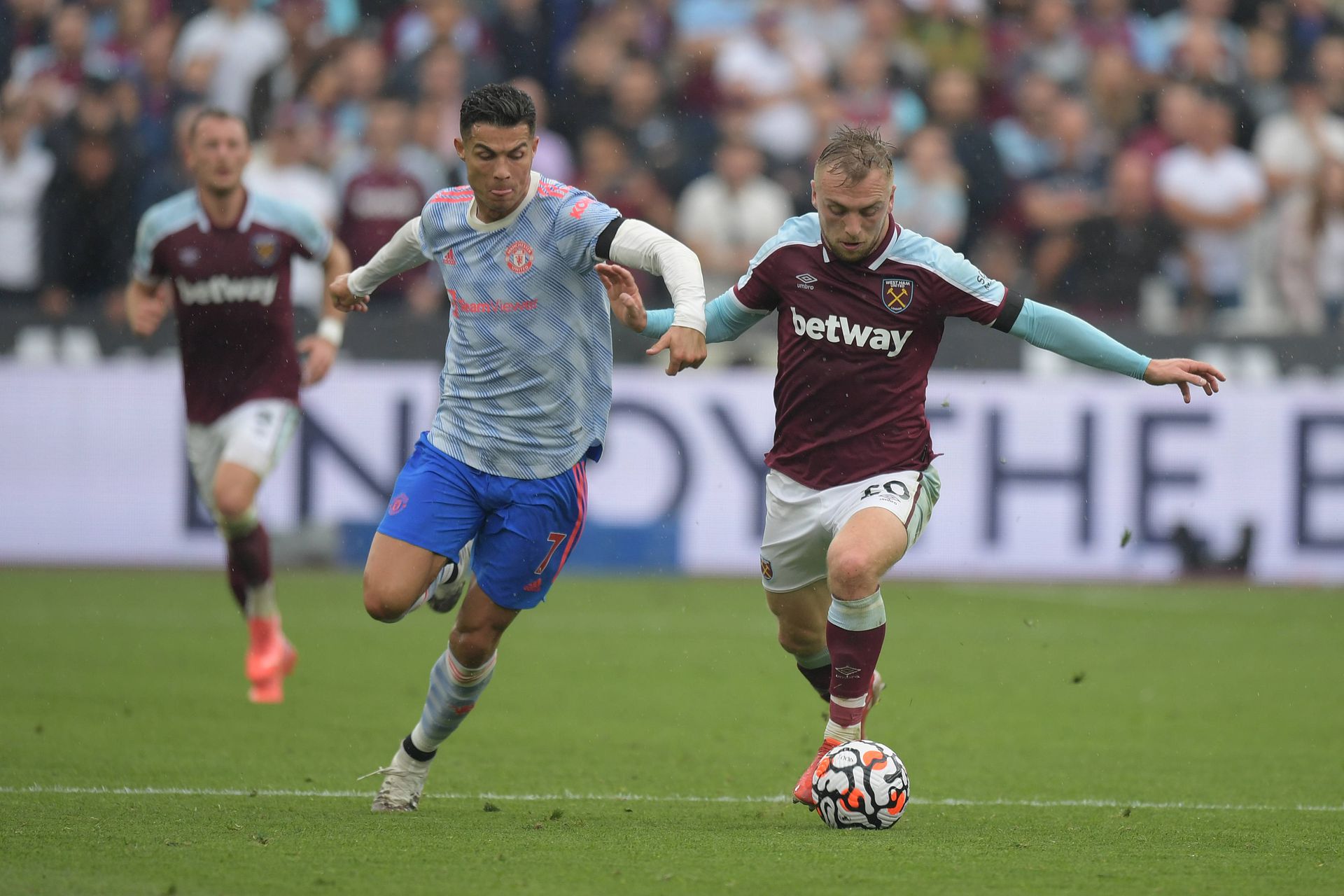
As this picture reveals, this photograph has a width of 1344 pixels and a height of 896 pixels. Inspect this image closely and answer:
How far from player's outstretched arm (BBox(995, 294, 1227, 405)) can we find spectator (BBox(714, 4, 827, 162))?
899 centimetres

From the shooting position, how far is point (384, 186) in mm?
13891

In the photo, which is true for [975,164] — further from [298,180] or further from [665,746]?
[665,746]

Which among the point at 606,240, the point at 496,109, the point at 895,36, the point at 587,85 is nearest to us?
the point at 496,109

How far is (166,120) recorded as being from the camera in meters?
15.0

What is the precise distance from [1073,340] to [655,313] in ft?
4.67

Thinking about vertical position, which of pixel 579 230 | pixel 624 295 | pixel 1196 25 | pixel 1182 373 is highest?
pixel 1196 25

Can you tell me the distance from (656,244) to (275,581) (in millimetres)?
7780

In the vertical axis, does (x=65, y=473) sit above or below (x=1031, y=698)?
above

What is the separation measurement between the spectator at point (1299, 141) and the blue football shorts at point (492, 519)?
1054cm

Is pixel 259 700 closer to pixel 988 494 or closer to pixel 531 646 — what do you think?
pixel 531 646

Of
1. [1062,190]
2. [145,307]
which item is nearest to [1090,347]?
[145,307]

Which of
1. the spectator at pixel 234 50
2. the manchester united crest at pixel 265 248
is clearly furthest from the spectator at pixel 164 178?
the manchester united crest at pixel 265 248

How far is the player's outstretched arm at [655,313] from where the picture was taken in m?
5.80

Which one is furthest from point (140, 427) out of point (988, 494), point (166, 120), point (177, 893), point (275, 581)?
point (177, 893)
